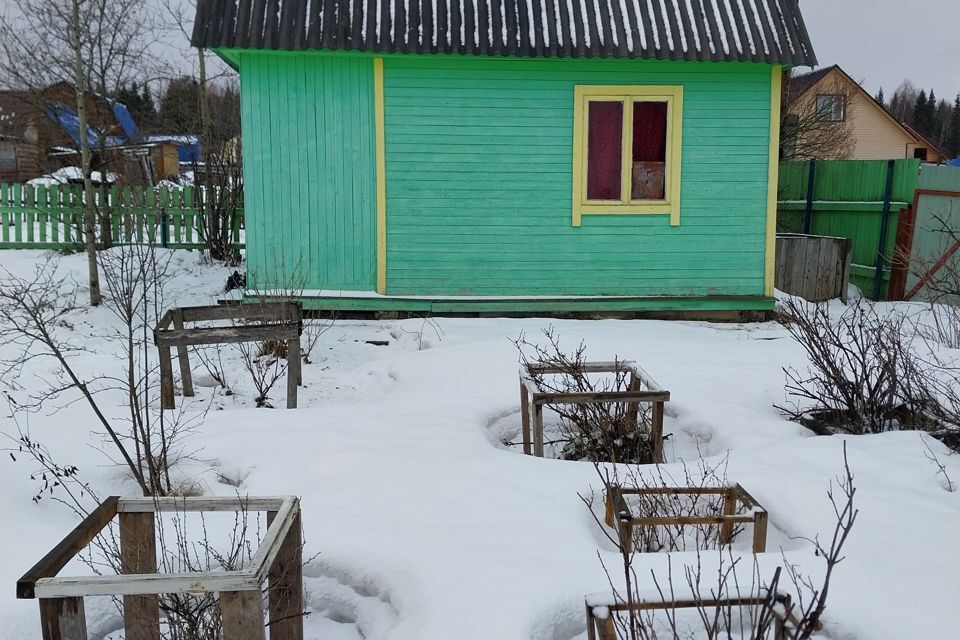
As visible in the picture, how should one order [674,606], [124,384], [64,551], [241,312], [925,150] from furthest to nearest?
[925,150], [241,312], [124,384], [64,551], [674,606]

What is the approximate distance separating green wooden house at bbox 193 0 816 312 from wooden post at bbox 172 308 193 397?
2.14m

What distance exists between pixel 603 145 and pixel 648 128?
Result: 1.85ft

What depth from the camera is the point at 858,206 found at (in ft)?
41.4

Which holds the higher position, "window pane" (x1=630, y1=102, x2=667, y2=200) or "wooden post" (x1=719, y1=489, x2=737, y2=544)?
"window pane" (x1=630, y1=102, x2=667, y2=200)

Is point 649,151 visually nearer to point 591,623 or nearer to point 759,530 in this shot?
point 759,530

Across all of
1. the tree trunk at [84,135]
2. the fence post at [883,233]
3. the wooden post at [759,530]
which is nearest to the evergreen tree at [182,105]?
the tree trunk at [84,135]

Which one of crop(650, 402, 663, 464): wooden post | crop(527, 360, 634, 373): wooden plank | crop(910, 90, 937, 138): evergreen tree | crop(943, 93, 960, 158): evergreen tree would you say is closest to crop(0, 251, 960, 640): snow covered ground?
crop(650, 402, 663, 464): wooden post

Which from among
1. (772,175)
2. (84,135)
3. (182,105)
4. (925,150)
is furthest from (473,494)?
(925,150)

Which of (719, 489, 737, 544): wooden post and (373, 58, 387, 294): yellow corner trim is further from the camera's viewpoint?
(373, 58, 387, 294): yellow corner trim

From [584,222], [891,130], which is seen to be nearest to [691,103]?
[584,222]

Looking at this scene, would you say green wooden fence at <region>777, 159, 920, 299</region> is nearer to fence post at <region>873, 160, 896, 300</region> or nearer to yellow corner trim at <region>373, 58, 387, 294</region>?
fence post at <region>873, 160, 896, 300</region>

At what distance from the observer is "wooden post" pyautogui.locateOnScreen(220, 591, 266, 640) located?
2.38m

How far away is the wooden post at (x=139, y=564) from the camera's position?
2.96 m

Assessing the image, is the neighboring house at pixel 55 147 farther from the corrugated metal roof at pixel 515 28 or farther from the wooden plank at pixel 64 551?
the wooden plank at pixel 64 551
